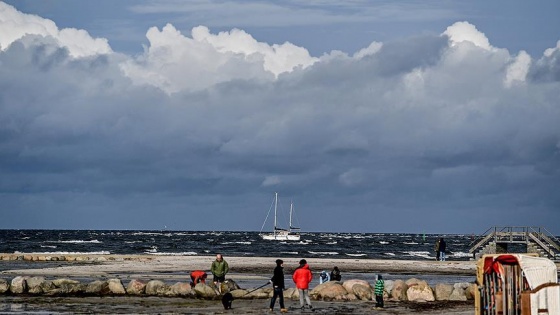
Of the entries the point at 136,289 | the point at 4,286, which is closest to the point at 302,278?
the point at 136,289

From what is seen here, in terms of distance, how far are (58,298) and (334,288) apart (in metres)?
10.4

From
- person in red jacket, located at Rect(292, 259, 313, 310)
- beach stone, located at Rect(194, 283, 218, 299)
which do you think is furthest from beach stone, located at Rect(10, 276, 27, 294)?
person in red jacket, located at Rect(292, 259, 313, 310)

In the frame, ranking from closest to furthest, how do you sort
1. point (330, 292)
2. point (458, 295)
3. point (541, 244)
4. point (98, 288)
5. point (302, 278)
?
point (302, 278) < point (458, 295) < point (330, 292) < point (98, 288) < point (541, 244)

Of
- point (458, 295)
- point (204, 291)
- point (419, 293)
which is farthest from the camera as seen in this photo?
point (204, 291)

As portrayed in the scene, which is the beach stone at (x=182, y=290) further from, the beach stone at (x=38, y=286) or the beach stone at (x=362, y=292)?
the beach stone at (x=362, y=292)

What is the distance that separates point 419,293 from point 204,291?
8124 millimetres

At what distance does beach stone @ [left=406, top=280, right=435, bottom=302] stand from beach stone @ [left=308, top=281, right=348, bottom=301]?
242 cm

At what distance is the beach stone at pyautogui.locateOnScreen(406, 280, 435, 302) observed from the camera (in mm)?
36938

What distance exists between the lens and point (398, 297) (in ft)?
123

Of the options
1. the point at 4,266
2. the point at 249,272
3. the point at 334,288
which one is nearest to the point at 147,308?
the point at 334,288

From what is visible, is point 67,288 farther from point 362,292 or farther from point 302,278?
point 362,292

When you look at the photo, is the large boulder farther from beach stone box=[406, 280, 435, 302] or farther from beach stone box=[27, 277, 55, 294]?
beach stone box=[406, 280, 435, 302]

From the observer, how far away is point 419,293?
37062 millimetres

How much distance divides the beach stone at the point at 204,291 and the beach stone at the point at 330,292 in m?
3.78
